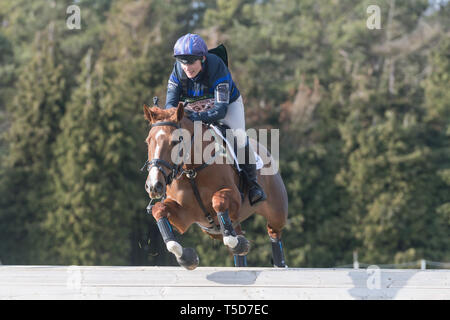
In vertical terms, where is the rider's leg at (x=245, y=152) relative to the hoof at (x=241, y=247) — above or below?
above

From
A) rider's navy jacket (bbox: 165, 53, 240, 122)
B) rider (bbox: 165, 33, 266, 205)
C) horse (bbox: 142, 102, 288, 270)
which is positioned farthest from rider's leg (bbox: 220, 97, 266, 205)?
rider's navy jacket (bbox: 165, 53, 240, 122)

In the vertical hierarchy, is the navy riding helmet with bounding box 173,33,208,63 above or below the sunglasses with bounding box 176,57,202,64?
above

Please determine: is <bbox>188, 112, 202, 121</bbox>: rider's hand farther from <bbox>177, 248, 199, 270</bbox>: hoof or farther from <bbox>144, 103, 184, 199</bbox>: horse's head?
<bbox>177, 248, 199, 270</bbox>: hoof

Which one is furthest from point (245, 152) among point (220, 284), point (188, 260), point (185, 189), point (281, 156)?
point (281, 156)

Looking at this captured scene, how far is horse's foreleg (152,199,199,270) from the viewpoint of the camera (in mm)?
6258

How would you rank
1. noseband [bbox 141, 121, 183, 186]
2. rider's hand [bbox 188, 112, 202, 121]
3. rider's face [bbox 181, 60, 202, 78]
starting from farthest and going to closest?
rider's face [bbox 181, 60, 202, 78] < rider's hand [bbox 188, 112, 202, 121] < noseband [bbox 141, 121, 183, 186]

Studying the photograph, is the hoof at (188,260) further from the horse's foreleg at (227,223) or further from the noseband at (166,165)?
the noseband at (166,165)

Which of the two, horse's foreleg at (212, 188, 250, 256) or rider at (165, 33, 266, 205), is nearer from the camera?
horse's foreleg at (212, 188, 250, 256)

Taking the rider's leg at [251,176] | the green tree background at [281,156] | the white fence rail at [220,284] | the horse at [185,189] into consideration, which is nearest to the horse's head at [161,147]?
the horse at [185,189]

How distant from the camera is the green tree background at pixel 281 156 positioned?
27297 millimetres

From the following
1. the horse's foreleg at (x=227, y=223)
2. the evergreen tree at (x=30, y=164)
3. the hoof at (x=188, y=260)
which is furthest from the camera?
the evergreen tree at (x=30, y=164)

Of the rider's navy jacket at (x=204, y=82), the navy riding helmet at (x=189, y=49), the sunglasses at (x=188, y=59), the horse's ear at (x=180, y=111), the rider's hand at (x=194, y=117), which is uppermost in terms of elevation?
the navy riding helmet at (x=189, y=49)

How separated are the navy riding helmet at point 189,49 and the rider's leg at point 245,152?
81 cm
